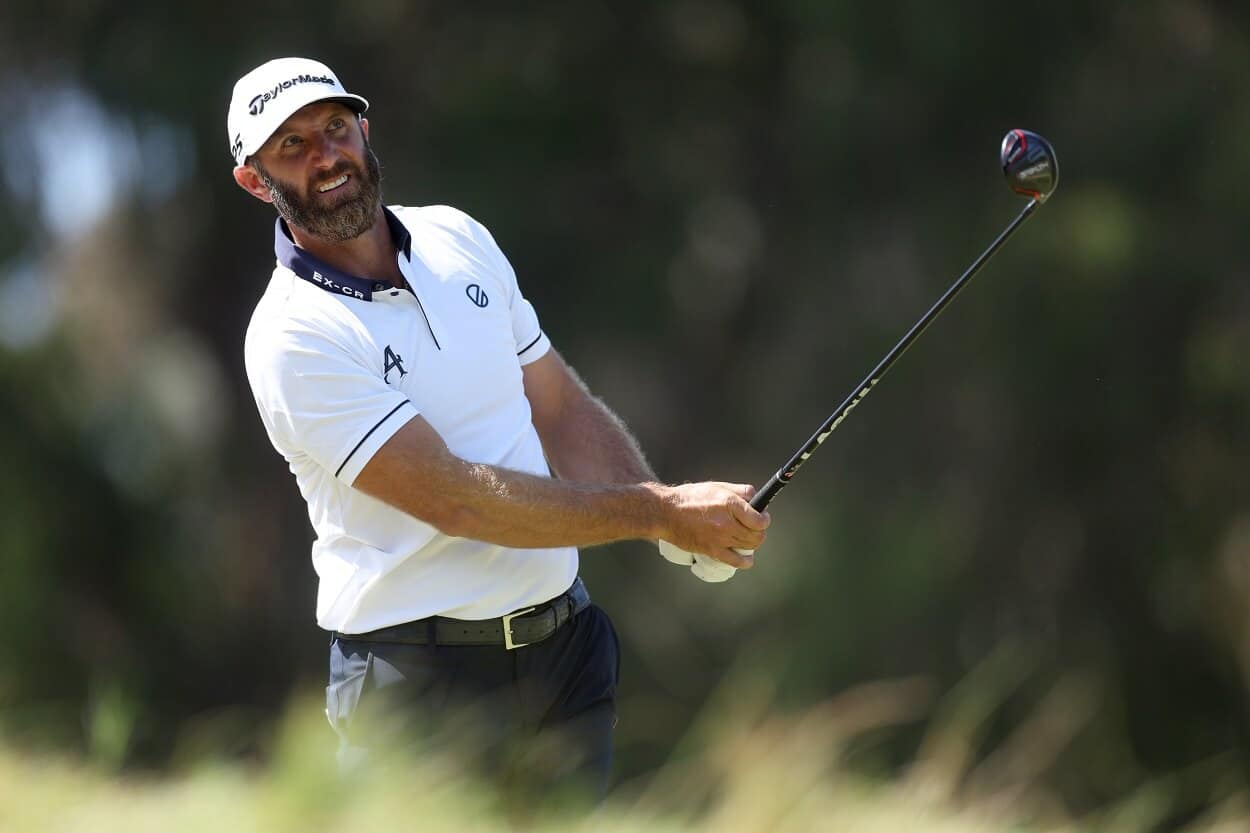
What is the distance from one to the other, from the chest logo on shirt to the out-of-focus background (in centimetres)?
661

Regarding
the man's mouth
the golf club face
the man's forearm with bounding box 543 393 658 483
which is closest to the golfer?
the man's mouth

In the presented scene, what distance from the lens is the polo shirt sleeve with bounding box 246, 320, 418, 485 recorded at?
3324 mm

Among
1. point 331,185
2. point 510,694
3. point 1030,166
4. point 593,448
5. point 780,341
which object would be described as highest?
point 1030,166

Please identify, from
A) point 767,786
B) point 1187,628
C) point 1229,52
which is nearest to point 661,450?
point 1187,628

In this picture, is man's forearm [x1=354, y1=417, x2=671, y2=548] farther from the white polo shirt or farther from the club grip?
the club grip

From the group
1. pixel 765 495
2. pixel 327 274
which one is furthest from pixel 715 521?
pixel 327 274

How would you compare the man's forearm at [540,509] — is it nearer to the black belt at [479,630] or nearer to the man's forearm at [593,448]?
the black belt at [479,630]

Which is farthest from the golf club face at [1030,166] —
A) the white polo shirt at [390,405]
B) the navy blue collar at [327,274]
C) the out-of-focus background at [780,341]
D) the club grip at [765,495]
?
the out-of-focus background at [780,341]

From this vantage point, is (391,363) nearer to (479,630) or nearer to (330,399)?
(330,399)

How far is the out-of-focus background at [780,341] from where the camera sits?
10.4 m

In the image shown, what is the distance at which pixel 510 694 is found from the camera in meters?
3.55

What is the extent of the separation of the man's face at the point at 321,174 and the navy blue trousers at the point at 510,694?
2.71 feet

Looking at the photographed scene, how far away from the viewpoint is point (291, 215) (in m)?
3.60

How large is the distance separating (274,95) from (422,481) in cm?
83
